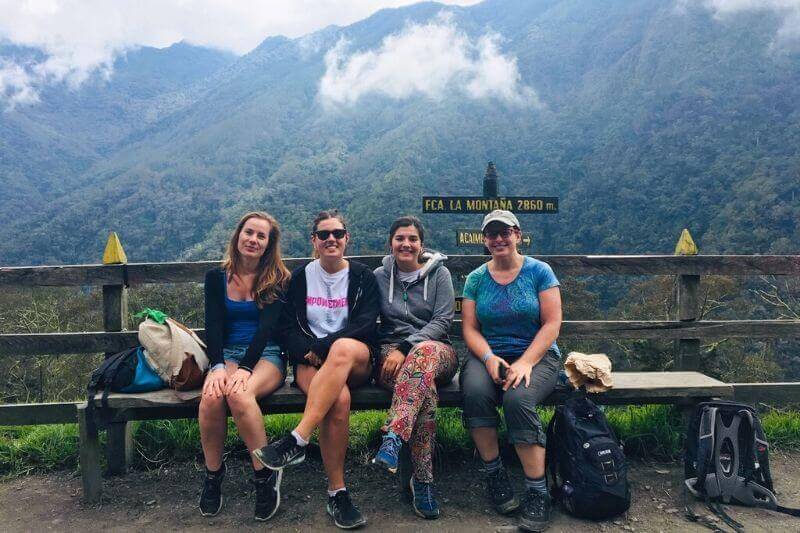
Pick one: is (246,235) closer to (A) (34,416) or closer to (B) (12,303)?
(A) (34,416)

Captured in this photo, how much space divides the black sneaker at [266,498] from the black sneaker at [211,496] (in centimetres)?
23

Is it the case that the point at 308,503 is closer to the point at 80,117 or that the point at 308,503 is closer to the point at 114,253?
the point at 114,253

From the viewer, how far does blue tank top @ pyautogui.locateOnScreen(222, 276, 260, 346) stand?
11.2 ft

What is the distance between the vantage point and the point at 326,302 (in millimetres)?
3396

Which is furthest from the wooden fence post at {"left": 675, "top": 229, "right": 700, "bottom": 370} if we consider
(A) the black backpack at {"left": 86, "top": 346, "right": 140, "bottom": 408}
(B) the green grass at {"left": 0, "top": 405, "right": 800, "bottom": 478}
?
(A) the black backpack at {"left": 86, "top": 346, "right": 140, "bottom": 408}

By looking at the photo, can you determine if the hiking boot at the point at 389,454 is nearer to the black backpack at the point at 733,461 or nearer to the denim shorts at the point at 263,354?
the denim shorts at the point at 263,354

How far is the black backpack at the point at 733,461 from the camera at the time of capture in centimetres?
310

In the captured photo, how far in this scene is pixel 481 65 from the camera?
11131 cm

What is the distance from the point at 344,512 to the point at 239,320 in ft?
4.01

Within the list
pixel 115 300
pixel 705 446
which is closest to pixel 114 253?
pixel 115 300

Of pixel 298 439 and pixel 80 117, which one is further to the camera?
pixel 80 117

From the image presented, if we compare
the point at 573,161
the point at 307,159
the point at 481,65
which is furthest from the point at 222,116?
the point at 573,161

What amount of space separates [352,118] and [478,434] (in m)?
94.3

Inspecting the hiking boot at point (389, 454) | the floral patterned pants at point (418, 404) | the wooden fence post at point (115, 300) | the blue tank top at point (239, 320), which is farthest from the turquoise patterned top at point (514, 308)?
the wooden fence post at point (115, 300)
